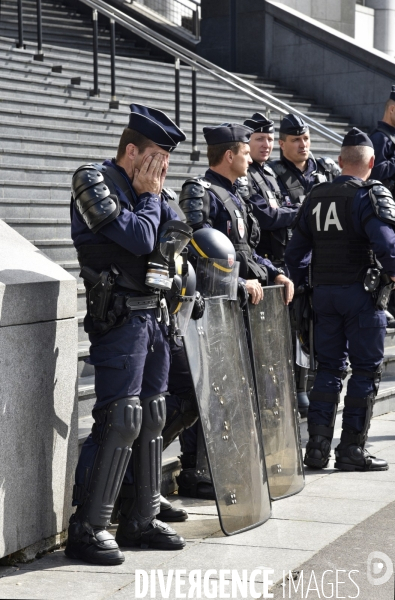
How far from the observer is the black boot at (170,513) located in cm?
549

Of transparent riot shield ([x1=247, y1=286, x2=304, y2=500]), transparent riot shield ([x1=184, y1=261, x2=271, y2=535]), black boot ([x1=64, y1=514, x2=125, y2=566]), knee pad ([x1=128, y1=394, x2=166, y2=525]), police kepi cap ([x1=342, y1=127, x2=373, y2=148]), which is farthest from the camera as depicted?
police kepi cap ([x1=342, y1=127, x2=373, y2=148])

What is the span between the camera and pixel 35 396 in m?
4.77

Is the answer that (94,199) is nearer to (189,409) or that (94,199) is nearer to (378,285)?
(189,409)

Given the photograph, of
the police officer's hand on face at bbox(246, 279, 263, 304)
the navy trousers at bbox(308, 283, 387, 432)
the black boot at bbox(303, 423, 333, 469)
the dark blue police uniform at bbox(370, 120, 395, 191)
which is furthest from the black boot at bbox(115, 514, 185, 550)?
the dark blue police uniform at bbox(370, 120, 395, 191)

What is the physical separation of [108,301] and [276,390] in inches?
66.9

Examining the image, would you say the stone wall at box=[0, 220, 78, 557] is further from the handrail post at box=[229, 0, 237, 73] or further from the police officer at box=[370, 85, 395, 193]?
the handrail post at box=[229, 0, 237, 73]

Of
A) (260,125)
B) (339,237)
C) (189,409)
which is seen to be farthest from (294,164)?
(189,409)

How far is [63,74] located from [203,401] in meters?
8.34

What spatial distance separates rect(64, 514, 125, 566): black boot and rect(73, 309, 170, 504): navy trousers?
0.68 feet

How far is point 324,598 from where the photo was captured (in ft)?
13.9

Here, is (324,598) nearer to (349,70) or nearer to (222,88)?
(222,88)

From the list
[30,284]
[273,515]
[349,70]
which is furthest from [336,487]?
[349,70]

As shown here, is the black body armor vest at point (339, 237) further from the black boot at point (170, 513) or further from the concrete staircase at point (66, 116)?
the black boot at point (170, 513)

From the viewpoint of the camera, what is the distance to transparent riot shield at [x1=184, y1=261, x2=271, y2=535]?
5121 mm
